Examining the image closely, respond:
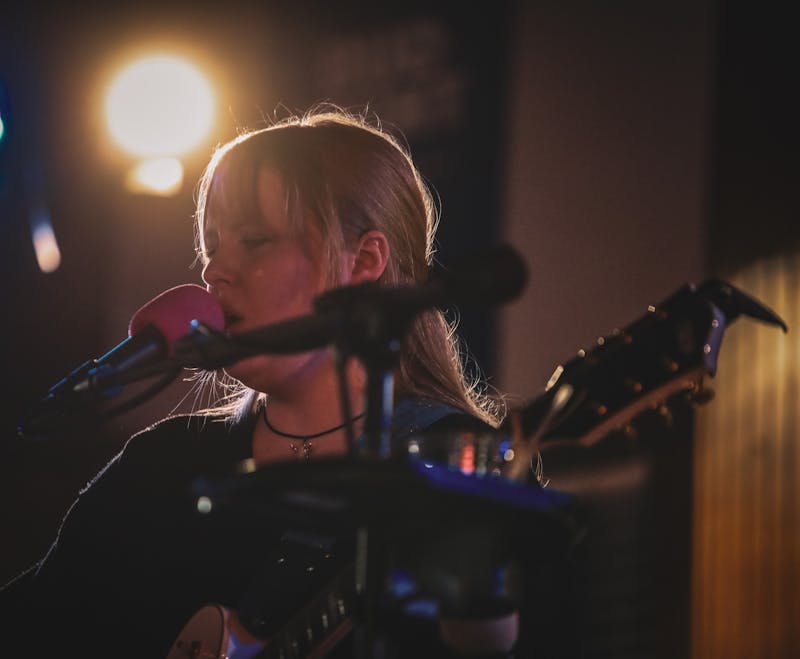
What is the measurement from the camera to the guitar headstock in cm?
113

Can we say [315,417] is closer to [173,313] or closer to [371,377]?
[173,313]

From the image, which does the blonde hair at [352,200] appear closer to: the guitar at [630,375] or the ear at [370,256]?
the ear at [370,256]

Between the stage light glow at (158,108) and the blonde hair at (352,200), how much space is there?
6.07 feet

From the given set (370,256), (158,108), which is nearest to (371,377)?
(370,256)

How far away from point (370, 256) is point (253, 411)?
0.35 metres

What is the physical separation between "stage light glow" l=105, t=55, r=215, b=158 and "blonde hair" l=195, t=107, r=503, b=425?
1.85 m

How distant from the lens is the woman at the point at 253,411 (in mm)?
1732

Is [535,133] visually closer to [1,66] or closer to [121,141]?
[121,141]

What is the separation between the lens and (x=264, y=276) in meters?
1.70

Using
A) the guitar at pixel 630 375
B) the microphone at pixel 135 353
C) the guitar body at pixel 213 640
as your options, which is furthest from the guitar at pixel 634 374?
the guitar body at pixel 213 640

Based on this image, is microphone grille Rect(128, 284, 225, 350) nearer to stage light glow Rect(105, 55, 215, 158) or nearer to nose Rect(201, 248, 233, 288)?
nose Rect(201, 248, 233, 288)

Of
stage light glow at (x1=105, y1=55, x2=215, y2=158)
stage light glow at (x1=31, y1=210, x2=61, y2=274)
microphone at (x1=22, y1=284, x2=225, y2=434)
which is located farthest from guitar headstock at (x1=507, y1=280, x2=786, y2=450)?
stage light glow at (x1=105, y1=55, x2=215, y2=158)

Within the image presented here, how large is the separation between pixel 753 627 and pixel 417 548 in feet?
8.10

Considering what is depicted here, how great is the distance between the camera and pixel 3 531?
3.38 m
